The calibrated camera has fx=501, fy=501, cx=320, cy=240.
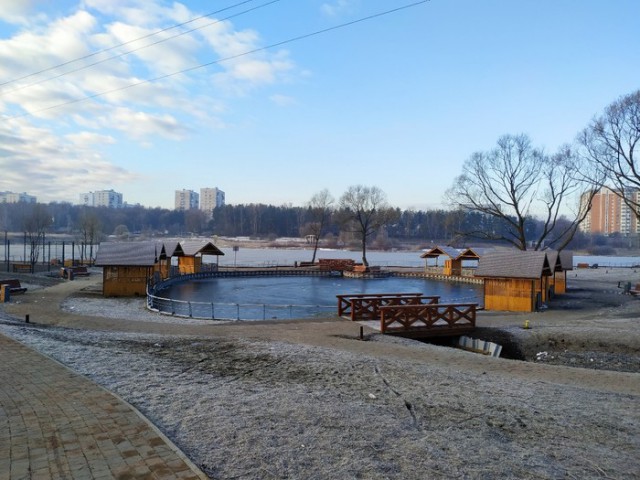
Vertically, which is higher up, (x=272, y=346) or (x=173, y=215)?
(x=173, y=215)

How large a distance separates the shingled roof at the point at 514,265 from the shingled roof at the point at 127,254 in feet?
69.2

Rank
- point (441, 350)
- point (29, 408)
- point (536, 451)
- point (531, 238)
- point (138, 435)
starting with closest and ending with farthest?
point (138, 435), point (536, 451), point (29, 408), point (441, 350), point (531, 238)

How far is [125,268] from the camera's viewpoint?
Result: 32.9m

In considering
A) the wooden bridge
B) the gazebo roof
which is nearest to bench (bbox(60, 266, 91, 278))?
the wooden bridge

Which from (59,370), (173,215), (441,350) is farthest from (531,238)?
(59,370)

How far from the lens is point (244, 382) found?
926cm

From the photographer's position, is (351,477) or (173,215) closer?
(351,477)

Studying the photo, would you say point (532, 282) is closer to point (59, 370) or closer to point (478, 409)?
point (478, 409)

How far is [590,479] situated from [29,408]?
→ 24.0 ft

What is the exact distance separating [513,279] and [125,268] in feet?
79.3

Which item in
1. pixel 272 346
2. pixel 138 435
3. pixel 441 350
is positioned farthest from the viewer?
pixel 441 350

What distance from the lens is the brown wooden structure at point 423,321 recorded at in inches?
752

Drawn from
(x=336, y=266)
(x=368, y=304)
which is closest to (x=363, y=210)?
(x=336, y=266)

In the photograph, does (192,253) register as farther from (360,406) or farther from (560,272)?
(360,406)
